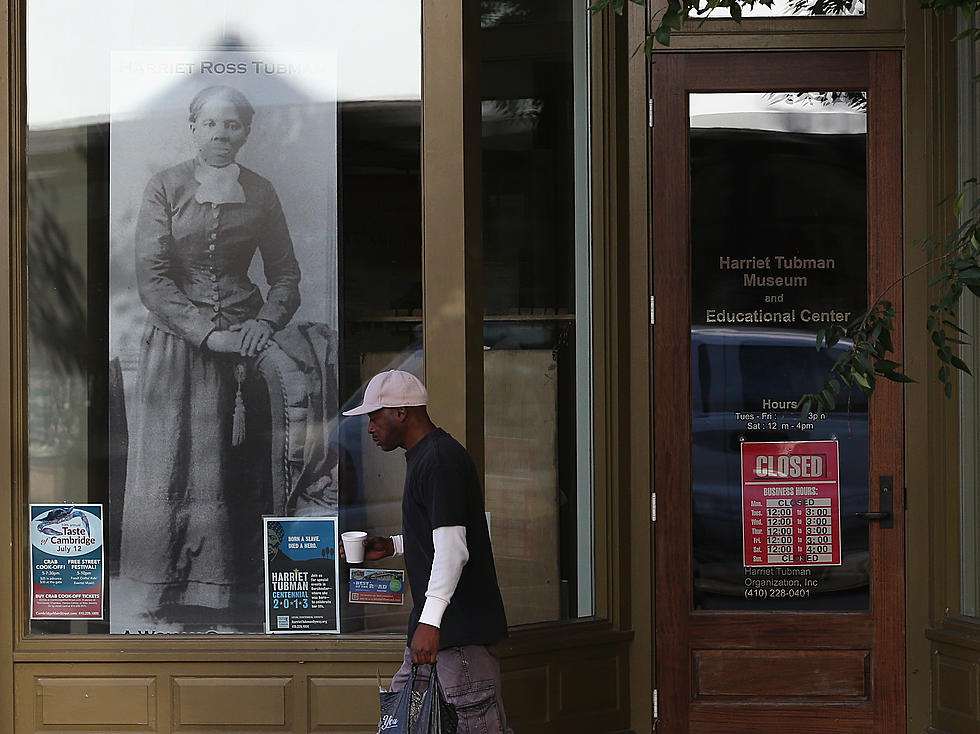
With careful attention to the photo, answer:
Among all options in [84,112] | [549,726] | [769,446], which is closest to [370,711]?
[549,726]

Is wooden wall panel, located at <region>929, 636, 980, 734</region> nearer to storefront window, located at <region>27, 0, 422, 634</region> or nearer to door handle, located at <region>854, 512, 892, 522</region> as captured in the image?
door handle, located at <region>854, 512, 892, 522</region>

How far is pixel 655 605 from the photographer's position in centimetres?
588

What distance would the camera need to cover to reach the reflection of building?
5.45 metres

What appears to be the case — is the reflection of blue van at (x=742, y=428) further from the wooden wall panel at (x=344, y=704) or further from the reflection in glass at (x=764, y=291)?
the wooden wall panel at (x=344, y=704)

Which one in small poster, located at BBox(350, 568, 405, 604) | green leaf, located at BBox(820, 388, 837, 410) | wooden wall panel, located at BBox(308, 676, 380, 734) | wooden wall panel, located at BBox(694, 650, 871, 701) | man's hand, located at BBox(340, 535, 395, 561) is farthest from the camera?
wooden wall panel, located at BBox(694, 650, 871, 701)

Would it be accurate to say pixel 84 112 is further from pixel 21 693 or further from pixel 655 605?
pixel 655 605

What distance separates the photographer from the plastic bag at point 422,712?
4.06m

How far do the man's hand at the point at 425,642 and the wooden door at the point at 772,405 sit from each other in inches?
83.6

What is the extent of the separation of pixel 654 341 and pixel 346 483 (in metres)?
1.61

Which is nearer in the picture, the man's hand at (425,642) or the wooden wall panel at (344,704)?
the man's hand at (425,642)

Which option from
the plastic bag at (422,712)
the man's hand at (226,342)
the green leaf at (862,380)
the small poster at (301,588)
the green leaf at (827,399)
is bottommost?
the plastic bag at (422,712)

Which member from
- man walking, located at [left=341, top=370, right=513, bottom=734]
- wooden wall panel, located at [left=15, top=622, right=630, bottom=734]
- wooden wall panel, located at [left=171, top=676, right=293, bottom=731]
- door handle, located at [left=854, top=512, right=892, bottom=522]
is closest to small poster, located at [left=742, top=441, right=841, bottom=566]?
door handle, located at [left=854, top=512, right=892, bottom=522]

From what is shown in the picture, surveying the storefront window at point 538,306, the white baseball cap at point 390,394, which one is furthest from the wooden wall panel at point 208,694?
the white baseball cap at point 390,394

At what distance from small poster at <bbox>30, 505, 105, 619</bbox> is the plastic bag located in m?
1.91
